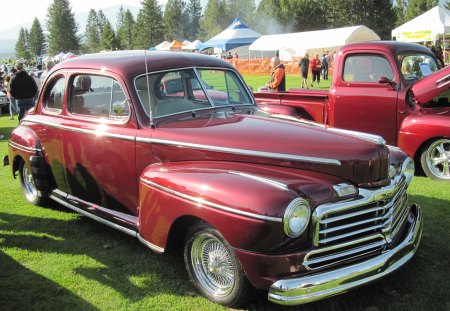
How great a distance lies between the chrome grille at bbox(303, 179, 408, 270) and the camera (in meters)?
3.09

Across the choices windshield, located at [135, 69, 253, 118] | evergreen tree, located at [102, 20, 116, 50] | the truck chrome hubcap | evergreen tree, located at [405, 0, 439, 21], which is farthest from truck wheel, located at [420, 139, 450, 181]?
evergreen tree, located at [102, 20, 116, 50]

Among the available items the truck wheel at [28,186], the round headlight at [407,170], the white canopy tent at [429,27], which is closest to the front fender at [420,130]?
the round headlight at [407,170]

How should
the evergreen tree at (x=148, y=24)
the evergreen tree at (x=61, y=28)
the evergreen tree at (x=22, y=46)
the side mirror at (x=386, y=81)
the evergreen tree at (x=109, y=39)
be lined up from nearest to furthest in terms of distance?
the side mirror at (x=386, y=81), the evergreen tree at (x=148, y=24), the evergreen tree at (x=109, y=39), the evergreen tree at (x=61, y=28), the evergreen tree at (x=22, y=46)

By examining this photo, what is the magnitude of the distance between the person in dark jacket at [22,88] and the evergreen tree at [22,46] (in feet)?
348

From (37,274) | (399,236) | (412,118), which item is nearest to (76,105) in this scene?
(37,274)

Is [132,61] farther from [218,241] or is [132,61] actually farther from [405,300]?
[405,300]

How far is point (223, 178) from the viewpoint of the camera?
3369 millimetres

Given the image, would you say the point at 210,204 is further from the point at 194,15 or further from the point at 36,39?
the point at 194,15

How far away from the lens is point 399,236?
3713mm

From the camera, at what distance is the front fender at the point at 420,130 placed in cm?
624

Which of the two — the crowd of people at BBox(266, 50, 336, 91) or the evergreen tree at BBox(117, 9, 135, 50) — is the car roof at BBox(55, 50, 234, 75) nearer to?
the crowd of people at BBox(266, 50, 336, 91)

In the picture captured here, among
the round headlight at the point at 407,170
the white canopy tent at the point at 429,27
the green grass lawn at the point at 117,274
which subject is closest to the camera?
the green grass lawn at the point at 117,274

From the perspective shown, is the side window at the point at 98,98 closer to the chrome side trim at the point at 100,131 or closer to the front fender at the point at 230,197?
the chrome side trim at the point at 100,131

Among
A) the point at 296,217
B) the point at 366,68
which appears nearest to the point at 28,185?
the point at 296,217
